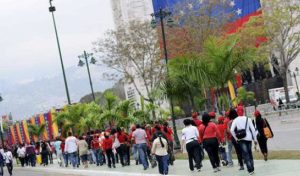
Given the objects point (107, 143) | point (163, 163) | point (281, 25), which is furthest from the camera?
point (281, 25)

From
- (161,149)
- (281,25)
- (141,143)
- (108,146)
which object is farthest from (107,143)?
(281,25)

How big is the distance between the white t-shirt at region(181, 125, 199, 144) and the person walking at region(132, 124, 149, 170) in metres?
5.34

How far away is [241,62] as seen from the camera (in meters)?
21.0

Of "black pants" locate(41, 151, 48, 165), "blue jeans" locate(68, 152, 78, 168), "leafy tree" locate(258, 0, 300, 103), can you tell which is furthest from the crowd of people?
"leafy tree" locate(258, 0, 300, 103)

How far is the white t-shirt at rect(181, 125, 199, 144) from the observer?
1648cm

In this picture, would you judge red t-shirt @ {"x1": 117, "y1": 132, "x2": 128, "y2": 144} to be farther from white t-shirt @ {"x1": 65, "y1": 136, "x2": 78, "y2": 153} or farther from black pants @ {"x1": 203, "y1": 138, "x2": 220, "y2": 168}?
black pants @ {"x1": 203, "y1": 138, "x2": 220, "y2": 168}

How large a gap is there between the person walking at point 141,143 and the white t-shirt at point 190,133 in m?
5.34

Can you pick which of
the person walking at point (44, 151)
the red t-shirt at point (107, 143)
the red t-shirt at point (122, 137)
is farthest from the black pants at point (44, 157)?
the red t-shirt at point (122, 137)

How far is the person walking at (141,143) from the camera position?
2178 centimetres

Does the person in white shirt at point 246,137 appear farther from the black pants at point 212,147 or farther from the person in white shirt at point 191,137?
the person in white shirt at point 191,137

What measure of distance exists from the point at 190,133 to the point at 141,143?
5781 millimetres

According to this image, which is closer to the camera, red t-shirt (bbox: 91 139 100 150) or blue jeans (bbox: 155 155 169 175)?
blue jeans (bbox: 155 155 169 175)

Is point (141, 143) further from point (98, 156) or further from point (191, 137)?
point (98, 156)

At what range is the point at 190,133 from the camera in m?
16.5
